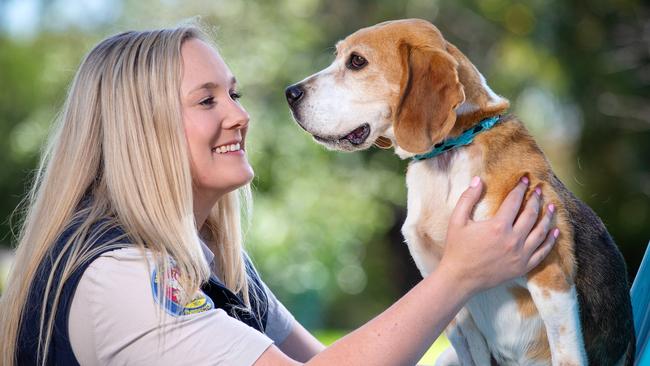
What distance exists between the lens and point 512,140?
224 cm

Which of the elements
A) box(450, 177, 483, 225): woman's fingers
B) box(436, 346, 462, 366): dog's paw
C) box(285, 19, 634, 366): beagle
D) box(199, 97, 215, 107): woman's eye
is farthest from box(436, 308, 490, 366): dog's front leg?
box(199, 97, 215, 107): woman's eye

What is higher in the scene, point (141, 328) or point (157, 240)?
point (157, 240)

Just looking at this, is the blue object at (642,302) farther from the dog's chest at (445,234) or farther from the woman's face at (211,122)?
the woman's face at (211,122)

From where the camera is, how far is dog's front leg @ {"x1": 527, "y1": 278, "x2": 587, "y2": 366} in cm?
208

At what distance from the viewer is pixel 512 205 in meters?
2.04

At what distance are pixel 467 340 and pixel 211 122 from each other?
0.93 m

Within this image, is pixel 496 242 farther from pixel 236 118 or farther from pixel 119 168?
pixel 119 168

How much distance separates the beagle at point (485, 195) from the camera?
214 centimetres

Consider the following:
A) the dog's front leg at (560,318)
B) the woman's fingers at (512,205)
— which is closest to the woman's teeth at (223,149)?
the woman's fingers at (512,205)

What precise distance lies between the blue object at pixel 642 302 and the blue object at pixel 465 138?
581mm

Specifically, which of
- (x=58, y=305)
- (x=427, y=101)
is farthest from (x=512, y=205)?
(x=58, y=305)

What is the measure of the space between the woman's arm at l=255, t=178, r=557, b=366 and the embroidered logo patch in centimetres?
19

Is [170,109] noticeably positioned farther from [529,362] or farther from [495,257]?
[529,362]

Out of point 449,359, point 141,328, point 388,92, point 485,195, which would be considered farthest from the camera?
point 449,359
